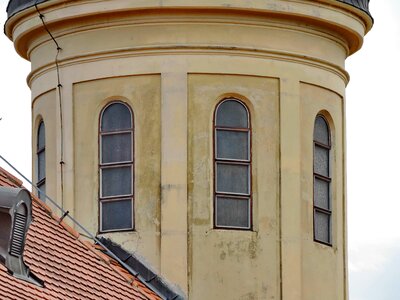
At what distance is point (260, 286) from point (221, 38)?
4.08 meters

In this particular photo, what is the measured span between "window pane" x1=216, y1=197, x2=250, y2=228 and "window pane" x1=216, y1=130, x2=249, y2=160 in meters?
0.75

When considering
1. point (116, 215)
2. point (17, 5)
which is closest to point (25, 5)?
point (17, 5)

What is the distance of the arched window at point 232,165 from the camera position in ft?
139

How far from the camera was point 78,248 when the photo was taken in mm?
38406

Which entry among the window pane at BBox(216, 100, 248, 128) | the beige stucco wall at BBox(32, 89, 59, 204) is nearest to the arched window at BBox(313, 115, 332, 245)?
A: the window pane at BBox(216, 100, 248, 128)

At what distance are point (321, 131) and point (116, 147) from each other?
3682 millimetres

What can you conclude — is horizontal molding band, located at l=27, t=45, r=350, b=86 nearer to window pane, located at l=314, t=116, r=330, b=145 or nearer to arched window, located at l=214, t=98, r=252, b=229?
arched window, located at l=214, t=98, r=252, b=229

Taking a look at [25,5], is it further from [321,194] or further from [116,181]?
[321,194]

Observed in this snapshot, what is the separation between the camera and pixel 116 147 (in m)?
43.0

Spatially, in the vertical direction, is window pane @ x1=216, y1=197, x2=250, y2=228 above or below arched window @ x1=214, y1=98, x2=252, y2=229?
below

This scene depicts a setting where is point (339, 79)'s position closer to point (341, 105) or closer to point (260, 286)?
point (341, 105)

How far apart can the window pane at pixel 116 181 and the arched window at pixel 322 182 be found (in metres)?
3.28

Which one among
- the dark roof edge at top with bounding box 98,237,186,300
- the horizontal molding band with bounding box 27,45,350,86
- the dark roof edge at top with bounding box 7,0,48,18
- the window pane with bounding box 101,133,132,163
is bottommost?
the dark roof edge at top with bounding box 98,237,186,300

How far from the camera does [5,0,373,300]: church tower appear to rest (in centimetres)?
4228
